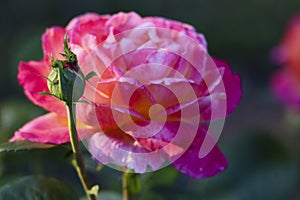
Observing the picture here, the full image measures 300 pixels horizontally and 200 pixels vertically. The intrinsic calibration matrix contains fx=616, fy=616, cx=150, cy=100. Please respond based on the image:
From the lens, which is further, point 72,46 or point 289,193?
point 289,193

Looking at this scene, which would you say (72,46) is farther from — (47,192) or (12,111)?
(12,111)

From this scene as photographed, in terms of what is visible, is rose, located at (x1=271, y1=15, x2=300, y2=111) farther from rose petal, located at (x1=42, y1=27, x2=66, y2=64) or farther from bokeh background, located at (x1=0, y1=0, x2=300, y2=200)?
rose petal, located at (x1=42, y1=27, x2=66, y2=64)

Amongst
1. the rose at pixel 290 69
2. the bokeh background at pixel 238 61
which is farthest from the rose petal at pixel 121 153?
the rose at pixel 290 69

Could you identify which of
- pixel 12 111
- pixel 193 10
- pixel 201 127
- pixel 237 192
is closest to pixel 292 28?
pixel 237 192

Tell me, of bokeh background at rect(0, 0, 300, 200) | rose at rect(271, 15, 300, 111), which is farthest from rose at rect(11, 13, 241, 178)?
rose at rect(271, 15, 300, 111)

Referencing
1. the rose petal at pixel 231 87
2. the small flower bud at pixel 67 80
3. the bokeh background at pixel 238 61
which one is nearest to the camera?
the small flower bud at pixel 67 80

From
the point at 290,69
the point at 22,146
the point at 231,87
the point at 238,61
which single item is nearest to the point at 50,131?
the point at 22,146

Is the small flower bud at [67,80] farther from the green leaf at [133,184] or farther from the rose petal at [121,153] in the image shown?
the green leaf at [133,184]

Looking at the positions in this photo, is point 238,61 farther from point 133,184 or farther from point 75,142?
point 75,142
